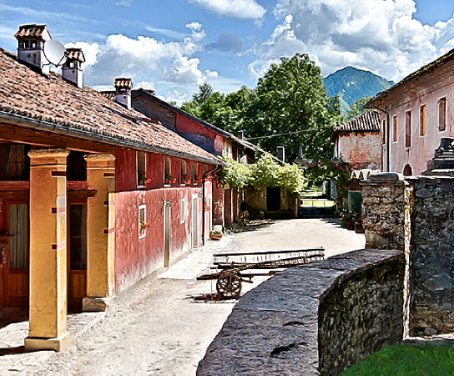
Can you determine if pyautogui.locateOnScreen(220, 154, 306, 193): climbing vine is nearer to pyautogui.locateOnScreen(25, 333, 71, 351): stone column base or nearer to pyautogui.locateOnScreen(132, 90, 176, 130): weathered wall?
pyautogui.locateOnScreen(132, 90, 176, 130): weathered wall

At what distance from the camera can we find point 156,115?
78.4ft

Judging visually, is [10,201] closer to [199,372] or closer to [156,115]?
[199,372]

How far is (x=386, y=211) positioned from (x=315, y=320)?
439 cm

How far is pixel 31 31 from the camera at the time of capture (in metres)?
11.7

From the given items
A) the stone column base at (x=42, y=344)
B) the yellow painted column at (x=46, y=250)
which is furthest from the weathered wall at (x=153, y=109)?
the stone column base at (x=42, y=344)

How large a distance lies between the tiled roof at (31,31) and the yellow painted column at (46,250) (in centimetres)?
481

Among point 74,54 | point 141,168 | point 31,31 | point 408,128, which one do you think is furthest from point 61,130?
point 408,128

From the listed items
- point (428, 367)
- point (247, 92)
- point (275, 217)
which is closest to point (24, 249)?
point (428, 367)

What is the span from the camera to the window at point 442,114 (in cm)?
1507

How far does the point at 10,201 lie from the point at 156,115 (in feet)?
45.9

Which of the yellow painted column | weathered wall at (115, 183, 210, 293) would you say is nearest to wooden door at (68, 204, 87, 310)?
weathered wall at (115, 183, 210, 293)

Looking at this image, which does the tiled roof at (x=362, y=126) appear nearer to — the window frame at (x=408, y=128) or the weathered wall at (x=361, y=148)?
the weathered wall at (x=361, y=148)

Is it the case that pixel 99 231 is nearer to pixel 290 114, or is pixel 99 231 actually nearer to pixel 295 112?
pixel 290 114

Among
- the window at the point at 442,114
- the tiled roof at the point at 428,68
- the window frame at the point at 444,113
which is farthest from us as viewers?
the window at the point at 442,114
